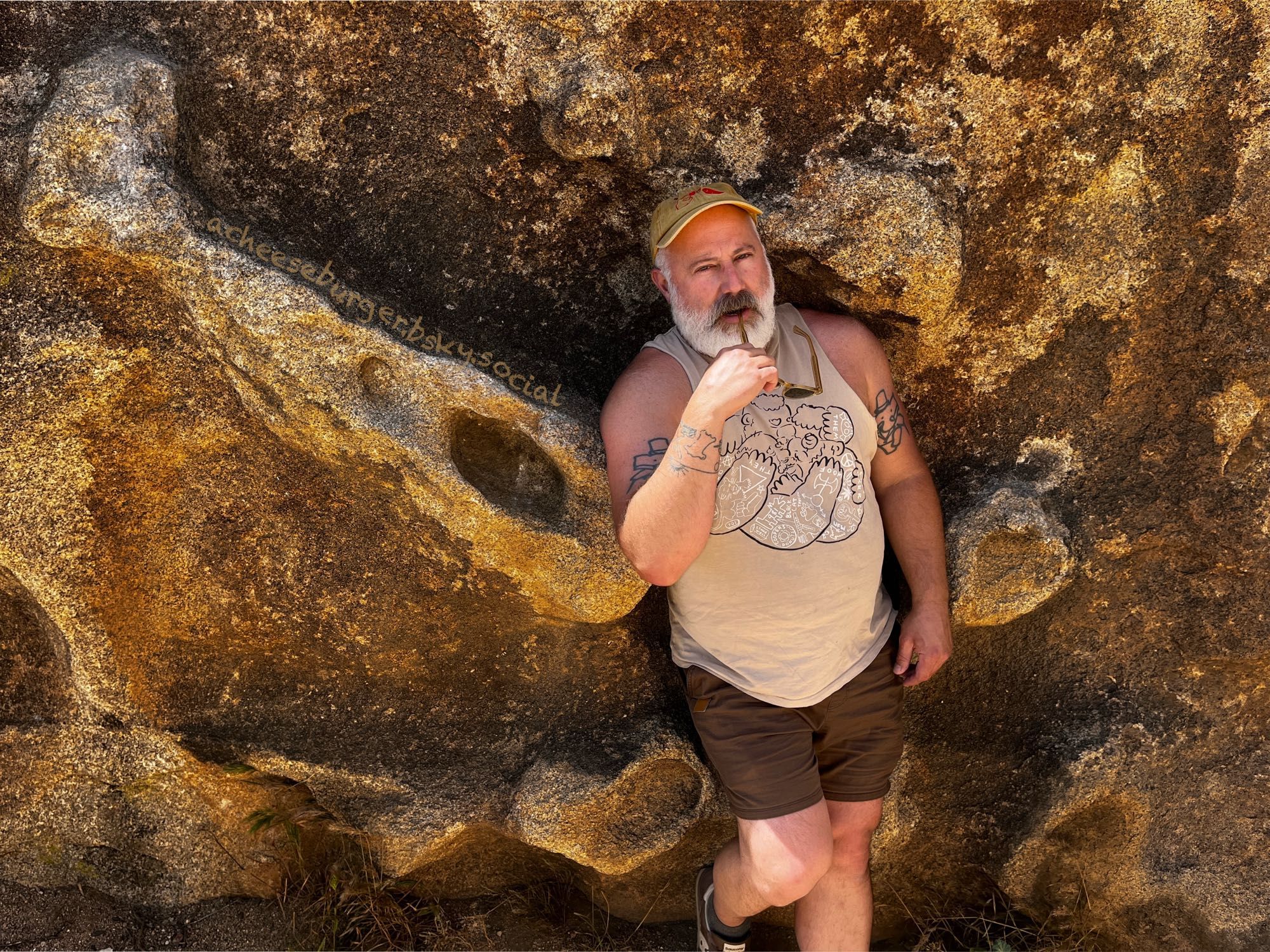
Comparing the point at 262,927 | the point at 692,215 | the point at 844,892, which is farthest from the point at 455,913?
the point at 692,215

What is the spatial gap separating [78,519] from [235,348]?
58 cm

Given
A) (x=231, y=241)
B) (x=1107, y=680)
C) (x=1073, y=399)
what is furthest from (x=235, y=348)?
(x=1107, y=680)

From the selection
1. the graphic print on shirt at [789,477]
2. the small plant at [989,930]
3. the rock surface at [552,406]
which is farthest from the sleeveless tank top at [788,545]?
the small plant at [989,930]

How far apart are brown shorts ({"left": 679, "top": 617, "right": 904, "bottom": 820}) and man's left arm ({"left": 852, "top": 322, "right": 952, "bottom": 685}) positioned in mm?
71

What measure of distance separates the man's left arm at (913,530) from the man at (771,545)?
2 cm

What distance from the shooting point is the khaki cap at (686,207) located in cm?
211

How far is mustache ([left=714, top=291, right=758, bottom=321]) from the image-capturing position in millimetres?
2146

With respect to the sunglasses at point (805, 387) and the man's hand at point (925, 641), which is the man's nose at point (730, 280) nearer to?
the sunglasses at point (805, 387)

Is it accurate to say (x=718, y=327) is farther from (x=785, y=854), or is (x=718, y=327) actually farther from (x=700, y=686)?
(x=785, y=854)

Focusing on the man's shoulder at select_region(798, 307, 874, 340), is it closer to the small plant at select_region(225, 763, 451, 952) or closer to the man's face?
the man's face

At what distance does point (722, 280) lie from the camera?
216 centimetres

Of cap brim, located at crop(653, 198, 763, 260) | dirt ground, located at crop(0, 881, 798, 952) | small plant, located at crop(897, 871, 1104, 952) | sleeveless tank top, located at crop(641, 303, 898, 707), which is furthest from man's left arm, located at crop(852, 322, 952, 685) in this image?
dirt ground, located at crop(0, 881, 798, 952)

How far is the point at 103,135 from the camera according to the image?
2.03 metres

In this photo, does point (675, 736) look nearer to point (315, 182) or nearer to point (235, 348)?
point (235, 348)
